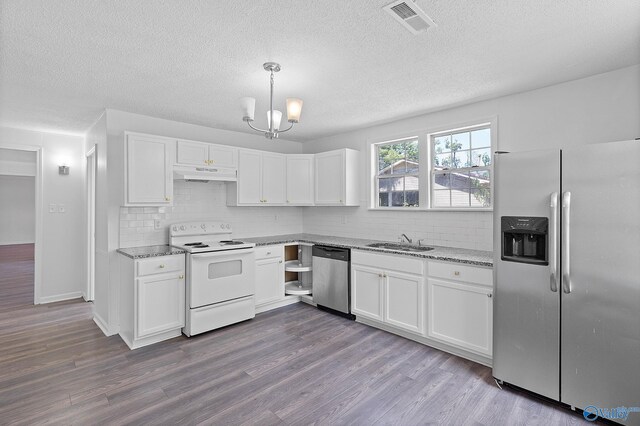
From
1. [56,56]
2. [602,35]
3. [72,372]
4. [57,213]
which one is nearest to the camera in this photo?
[602,35]

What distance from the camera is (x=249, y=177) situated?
14.6 ft

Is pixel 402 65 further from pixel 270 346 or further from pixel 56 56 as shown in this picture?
pixel 270 346

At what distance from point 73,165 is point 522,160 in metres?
5.69

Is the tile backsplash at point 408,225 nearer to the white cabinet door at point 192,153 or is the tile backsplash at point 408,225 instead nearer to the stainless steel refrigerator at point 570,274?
the stainless steel refrigerator at point 570,274

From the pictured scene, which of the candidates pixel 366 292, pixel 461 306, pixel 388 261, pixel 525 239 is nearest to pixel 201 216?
pixel 366 292

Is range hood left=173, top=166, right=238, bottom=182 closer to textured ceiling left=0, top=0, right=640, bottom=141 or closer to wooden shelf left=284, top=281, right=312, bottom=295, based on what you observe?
textured ceiling left=0, top=0, right=640, bottom=141

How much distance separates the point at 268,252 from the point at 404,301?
183 centimetres

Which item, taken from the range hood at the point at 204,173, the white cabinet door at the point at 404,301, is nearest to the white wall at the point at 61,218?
the range hood at the point at 204,173

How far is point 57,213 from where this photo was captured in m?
4.74

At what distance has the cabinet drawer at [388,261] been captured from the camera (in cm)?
327

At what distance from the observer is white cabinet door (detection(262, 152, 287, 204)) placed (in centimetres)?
461

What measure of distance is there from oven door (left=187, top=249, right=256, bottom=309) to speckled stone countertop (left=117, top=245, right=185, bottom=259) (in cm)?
23

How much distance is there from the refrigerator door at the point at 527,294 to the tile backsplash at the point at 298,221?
0.96m

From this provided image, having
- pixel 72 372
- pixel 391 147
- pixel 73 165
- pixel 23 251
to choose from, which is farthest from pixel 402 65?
pixel 23 251
